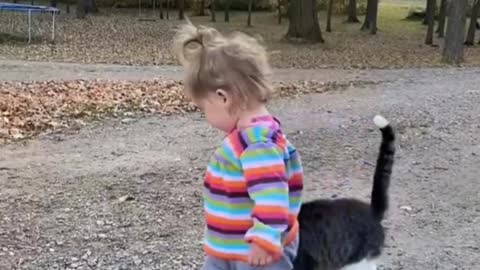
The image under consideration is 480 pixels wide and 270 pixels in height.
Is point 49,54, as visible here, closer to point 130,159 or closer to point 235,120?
A: point 130,159

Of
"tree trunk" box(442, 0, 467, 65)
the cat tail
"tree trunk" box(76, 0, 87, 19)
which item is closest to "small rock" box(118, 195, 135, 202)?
the cat tail

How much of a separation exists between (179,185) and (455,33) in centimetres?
1401

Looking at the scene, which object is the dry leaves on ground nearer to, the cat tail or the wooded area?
the cat tail

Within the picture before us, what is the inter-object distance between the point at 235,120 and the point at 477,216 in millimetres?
3204

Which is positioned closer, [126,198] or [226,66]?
[226,66]

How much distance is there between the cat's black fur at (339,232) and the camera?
8.20 ft

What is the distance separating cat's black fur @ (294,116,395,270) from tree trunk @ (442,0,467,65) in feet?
52.9

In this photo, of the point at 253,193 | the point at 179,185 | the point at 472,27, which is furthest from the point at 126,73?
the point at 472,27

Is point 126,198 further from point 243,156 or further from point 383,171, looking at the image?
point 243,156

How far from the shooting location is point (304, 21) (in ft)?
72.9

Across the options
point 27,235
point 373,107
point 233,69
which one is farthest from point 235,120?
point 373,107

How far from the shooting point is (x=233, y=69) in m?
2.18

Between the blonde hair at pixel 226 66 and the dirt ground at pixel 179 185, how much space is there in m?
1.93

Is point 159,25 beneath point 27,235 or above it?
beneath
